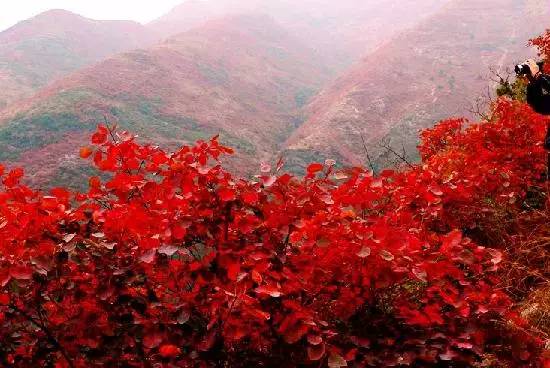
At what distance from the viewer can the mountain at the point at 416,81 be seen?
54500 millimetres

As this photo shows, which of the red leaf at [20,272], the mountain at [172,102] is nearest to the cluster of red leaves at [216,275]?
the red leaf at [20,272]

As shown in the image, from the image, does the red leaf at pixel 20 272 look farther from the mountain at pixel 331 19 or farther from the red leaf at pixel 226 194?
the mountain at pixel 331 19

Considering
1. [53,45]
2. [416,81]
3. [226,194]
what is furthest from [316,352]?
[53,45]

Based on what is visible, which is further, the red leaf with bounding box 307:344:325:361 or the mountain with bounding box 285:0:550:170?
the mountain with bounding box 285:0:550:170

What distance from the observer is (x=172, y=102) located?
62.5 m

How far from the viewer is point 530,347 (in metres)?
2.91

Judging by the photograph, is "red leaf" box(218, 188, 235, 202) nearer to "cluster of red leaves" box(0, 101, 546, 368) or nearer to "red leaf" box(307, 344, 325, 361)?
"cluster of red leaves" box(0, 101, 546, 368)

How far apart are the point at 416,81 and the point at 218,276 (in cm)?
7155

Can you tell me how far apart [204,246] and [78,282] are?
0.75 meters

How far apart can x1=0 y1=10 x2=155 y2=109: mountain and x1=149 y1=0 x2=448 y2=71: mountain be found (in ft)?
55.1

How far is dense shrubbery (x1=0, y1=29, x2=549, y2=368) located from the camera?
8.48 ft

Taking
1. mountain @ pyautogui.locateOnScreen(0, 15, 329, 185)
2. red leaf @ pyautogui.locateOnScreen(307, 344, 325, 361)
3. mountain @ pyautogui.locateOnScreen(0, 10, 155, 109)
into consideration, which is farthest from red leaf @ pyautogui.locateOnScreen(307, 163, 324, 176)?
mountain @ pyautogui.locateOnScreen(0, 10, 155, 109)

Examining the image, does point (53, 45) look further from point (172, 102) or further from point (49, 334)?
point (49, 334)

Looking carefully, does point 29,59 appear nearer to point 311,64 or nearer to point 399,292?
point 311,64
